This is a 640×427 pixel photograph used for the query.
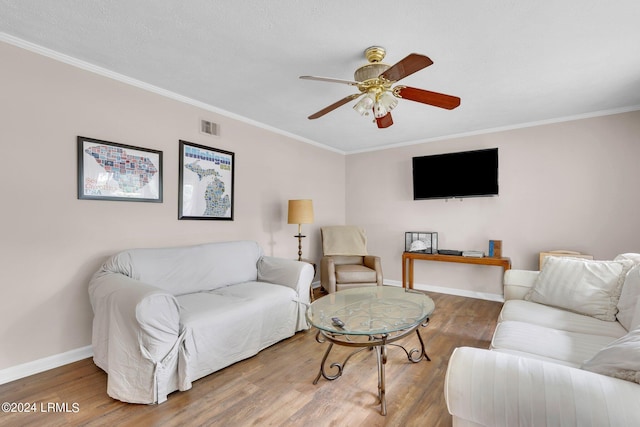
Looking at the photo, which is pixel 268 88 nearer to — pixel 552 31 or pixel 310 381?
pixel 552 31

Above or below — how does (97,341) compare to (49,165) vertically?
below

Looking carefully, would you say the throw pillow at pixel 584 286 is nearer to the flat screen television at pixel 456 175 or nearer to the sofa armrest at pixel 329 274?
the flat screen television at pixel 456 175

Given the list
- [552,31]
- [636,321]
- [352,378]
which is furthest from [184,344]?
[552,31]

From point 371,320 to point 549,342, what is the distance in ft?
3.28

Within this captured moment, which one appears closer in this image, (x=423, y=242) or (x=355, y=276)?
(x=355, y=276)

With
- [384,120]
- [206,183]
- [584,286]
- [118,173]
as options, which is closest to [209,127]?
[206,183]

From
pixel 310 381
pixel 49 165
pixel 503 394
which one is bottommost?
pixel 310 381

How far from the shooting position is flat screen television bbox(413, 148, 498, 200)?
3965mm

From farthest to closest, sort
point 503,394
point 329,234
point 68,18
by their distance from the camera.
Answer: point 329,234 < point 68,18 < point 503,394

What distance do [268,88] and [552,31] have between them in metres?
2.21

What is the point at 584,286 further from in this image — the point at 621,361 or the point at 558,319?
the point at 621,361

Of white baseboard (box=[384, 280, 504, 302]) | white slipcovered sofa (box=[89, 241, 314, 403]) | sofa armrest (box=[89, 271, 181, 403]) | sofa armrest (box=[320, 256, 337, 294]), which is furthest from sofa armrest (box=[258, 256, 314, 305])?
white baseboard (box=[384, 280, 504, 302])

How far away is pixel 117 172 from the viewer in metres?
2.59

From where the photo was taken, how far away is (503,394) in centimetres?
98
